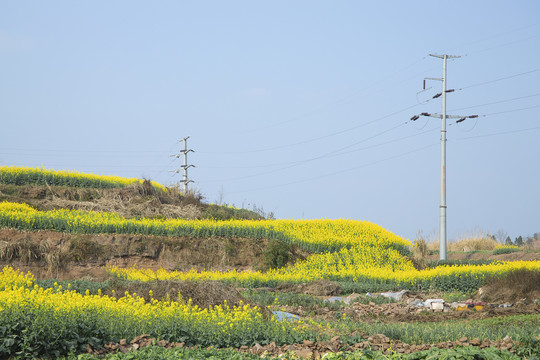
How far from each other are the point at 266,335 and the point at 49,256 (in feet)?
38.5

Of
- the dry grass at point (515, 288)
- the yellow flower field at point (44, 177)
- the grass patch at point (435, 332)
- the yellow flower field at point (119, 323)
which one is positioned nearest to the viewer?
the yellow flower field at point (119, 323)

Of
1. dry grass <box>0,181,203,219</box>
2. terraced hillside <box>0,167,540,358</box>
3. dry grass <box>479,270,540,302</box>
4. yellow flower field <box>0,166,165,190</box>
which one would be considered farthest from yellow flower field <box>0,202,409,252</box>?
dry grass <box>479,270,540,302</box>

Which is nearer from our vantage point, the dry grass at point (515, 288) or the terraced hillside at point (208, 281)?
the terraced hillside at point (208, 281)

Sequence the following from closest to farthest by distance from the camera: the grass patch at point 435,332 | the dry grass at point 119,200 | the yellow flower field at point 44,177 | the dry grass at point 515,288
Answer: the grass patch at point 435,332, the dry grass at point 515,288, the dry grass at point 119,200, the yellow flower field at point 44,177

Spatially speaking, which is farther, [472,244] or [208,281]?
[472,244]

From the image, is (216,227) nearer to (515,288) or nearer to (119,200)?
(119,200)

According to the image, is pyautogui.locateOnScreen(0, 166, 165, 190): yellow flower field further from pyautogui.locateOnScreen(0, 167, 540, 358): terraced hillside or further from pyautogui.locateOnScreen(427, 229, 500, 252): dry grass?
pyautogui.locateOnScreen(427, 229, 500, 252): dry grass

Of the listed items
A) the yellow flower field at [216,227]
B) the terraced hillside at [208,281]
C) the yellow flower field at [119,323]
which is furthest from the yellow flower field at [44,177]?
the yellow flower field at [119,323]

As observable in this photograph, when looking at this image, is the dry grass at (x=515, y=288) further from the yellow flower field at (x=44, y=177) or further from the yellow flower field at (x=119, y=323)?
the yellow flower field at (x=44, y=177)

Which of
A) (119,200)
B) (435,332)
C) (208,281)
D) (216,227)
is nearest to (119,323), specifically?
(208,281)

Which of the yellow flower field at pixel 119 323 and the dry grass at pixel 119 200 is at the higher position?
the dry grass at pixel 119 200

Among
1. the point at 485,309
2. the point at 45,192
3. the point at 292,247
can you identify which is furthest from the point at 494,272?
the point at 45,192

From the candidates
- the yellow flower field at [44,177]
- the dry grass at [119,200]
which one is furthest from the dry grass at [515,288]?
the yellow flower field at [44,177]

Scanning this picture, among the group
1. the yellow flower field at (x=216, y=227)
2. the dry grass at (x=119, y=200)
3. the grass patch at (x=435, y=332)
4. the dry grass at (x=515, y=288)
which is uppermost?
the dry grass at (x=119, y=200)
